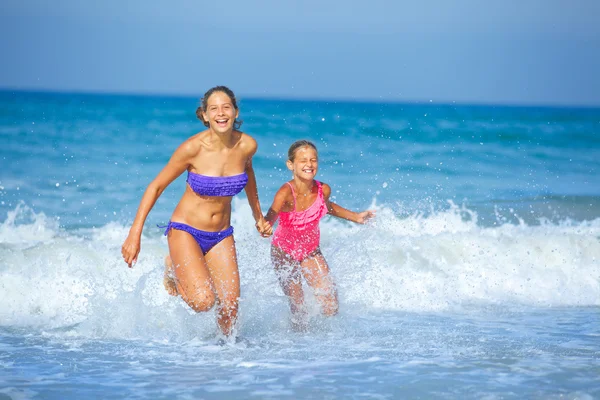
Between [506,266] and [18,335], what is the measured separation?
5.76 m

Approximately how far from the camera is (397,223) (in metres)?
11.5

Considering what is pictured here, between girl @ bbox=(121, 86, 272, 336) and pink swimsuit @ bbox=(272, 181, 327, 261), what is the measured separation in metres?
0.80

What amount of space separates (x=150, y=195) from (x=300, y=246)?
1.58 meters

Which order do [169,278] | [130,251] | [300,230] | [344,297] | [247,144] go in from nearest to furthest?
[130,251]
[247,144]
[169,278]
[300,230]
[344,297]

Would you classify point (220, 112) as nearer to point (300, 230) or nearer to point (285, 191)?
point (285, 191)

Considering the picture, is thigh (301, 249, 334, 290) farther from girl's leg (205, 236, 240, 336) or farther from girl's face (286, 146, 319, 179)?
girl's leg (205, 236, 240, 336)

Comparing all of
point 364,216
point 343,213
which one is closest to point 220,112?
point 343,213

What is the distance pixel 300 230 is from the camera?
21.8 feet

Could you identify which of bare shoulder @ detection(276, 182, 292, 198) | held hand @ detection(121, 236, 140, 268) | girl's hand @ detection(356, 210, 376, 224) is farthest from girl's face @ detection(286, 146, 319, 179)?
held hand @ detection(121, 236, 140, 268)

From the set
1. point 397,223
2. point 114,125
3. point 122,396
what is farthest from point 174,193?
point 114,125

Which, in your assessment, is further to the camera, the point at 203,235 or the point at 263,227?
the point at 263,227

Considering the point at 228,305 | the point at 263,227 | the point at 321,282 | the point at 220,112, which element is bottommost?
the point at 228,305

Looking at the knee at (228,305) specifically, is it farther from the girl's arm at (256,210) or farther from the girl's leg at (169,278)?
the girl's arm at (256,210)

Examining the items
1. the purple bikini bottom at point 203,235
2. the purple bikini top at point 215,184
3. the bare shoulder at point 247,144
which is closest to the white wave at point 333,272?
the purple bikini bottom at point 203,235
